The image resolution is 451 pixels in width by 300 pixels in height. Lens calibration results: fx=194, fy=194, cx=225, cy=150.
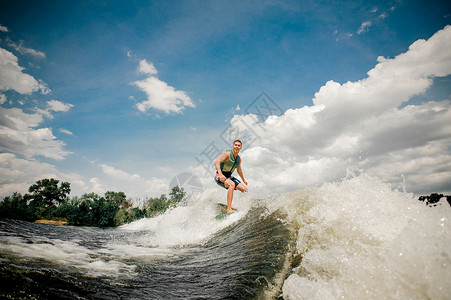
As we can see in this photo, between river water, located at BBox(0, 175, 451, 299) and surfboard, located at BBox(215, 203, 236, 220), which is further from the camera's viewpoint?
surfboard, located at BBox(215, 203, 236, 220)

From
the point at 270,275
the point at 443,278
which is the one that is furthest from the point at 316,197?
the point at 443,278

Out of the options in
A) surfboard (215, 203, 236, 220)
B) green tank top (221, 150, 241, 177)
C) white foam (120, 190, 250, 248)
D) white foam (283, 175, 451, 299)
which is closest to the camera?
white foam (283, 175, 451, 299)

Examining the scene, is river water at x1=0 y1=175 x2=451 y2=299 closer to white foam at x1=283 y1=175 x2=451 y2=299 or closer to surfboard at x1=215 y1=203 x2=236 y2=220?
white foam at x1=283 y1=175 x2=451 y2=299

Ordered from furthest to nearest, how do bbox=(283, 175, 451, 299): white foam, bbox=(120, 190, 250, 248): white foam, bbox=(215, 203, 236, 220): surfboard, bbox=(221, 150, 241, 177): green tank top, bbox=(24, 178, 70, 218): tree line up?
bbox=(24, 178, 70, 218): tree < bbox=(221, 150, 241, 177): green tank top < bbox=(215, 203, 236, 220): surfboard < bbox=(120, 190, 250, 248): white foam < bbox=(283, 175, 451, 299): white foam

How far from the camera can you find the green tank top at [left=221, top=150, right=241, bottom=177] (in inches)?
285

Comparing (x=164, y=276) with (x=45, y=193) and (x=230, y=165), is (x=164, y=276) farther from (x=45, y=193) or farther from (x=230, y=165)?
(x=45, y=193)

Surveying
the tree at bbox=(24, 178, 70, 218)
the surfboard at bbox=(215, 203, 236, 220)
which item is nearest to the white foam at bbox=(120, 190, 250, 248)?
the surfboard at bbox=(215, 203, 236, 220)

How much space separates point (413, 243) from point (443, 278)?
0.33 meters

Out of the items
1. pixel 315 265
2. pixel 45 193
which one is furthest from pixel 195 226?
pixel 45 193

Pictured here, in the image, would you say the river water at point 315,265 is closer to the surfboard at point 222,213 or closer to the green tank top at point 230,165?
the surfboard at point 222,213

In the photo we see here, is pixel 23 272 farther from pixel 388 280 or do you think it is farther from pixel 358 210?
pixel 358 210

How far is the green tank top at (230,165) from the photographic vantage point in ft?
23.8

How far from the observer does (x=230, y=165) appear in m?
7.35

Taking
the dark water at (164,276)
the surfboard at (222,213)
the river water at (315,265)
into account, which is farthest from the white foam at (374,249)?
the surfboard at (222,213)
